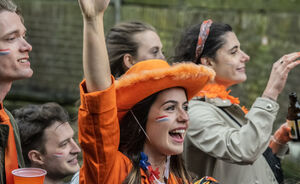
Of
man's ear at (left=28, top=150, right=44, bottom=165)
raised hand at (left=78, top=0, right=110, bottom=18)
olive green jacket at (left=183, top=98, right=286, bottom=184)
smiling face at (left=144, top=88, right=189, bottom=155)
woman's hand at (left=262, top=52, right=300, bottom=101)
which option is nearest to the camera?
raised hand at (left=78, top=0, right=110, bottom=18)

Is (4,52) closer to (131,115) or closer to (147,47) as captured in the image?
(131,115)

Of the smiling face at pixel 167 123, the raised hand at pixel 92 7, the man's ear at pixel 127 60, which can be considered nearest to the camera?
the raised hand at pixel 92 7

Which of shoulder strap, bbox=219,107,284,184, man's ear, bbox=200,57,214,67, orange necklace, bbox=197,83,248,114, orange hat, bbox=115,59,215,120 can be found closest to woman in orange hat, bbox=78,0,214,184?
orange hat, bbox=115,59,215,120

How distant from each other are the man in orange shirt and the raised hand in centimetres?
75

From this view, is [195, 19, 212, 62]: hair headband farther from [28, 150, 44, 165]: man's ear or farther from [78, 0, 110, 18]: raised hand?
[78, 0, 110, 18]: raised hand

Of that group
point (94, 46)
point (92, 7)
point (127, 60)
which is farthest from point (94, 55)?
point (127, 60)

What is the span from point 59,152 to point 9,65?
97 centimetres

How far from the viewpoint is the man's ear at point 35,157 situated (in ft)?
11.1

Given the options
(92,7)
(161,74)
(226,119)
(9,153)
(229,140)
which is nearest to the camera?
(92,7)

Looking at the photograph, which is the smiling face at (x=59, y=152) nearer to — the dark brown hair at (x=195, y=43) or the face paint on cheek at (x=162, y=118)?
the dark brown hair at (x=195, y=43)

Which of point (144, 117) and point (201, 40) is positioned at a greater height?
point (201, 40)

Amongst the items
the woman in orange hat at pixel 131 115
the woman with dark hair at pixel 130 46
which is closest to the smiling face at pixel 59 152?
the woman with dark hair at pixel 130 46

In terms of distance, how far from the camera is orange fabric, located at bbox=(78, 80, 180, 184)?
216 cm

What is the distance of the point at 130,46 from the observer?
11.7 feet
